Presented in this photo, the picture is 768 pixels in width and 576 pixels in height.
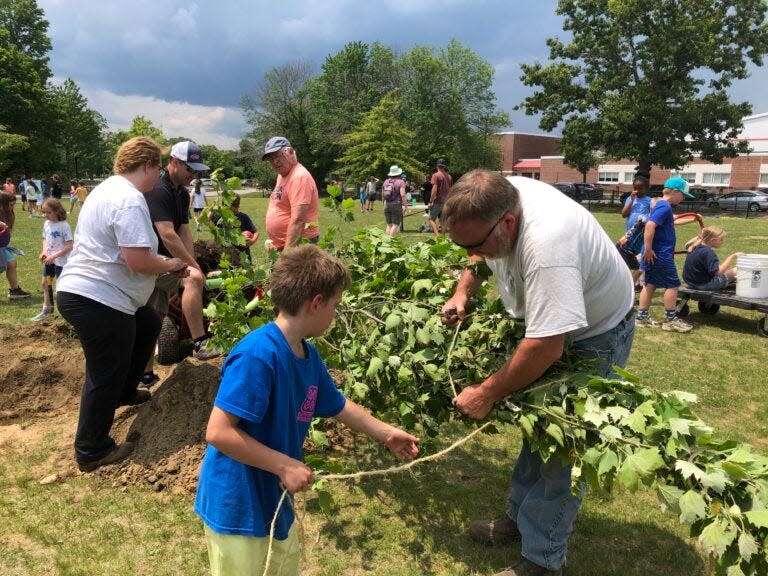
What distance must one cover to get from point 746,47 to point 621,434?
4169 centimetres

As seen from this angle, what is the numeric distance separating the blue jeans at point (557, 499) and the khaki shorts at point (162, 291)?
3.38m

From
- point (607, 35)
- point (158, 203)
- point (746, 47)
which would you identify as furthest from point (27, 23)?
point (158, 203)

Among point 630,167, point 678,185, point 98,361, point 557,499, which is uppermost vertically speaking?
point 630,167

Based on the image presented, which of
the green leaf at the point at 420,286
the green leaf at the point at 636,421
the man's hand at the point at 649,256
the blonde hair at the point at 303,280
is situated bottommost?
the green leaf at the point at 636,421

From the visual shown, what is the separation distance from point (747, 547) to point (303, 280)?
64.3 inches

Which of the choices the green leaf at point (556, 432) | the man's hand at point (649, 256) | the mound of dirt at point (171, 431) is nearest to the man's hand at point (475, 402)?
the green leaf at point (556, 432)

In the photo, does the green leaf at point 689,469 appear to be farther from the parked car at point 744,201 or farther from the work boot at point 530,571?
the parked car at point 744,201

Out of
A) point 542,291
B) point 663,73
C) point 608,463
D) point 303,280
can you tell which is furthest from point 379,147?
point 608,463

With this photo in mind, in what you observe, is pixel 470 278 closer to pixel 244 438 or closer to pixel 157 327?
pixel 244 438

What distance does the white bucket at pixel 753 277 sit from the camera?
7332 millimetres

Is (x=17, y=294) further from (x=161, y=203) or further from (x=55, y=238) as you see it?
(x=161, y=203)

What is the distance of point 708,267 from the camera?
26.1 ft

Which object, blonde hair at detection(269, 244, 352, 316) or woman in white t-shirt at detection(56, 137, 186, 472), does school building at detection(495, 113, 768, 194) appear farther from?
blonde hair at detection(269, 244, 352, 316)

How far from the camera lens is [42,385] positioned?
4.95 metres
